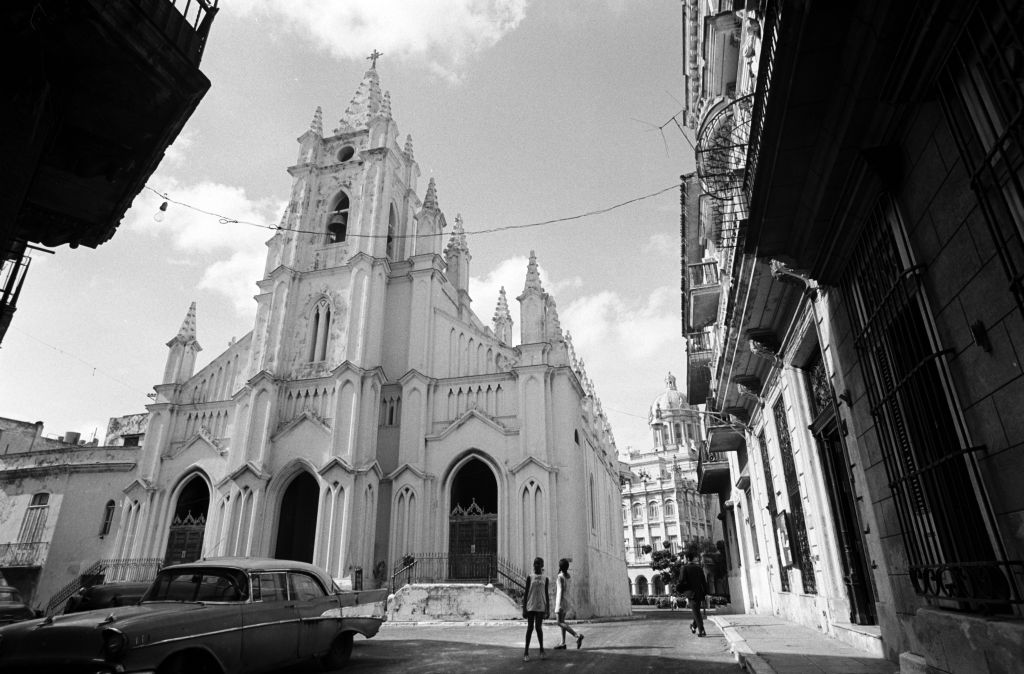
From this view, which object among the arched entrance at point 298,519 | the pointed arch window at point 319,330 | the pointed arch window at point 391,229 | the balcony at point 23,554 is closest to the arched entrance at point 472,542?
the arched entrance at point 298,519

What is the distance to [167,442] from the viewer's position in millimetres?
24125

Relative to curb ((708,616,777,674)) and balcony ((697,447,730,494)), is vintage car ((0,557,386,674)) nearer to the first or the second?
curb ((708,616,777,674))

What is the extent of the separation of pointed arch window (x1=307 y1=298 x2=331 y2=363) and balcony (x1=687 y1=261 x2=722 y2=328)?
591 inches

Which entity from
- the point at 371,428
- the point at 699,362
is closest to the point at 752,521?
the point at 699,362

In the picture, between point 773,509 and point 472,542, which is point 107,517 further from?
point 773,509

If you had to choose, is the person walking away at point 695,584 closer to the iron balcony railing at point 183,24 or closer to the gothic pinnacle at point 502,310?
the iron balcony railing at point 183,24

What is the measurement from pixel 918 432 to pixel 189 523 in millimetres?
24803

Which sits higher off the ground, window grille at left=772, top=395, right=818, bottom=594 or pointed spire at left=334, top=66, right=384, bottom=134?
pointed spire at left=334, top=66, right=384, bottom=134

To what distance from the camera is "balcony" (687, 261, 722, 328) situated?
13531 millimetres

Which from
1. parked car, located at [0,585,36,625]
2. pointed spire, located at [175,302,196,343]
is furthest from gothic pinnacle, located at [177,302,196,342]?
parked car, located at [0,585,36,625]

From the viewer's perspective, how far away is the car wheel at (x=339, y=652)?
772cm

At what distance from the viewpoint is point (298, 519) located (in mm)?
23562

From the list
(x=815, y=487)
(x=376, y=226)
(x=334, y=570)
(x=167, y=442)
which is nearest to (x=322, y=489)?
(x=334, y=570)

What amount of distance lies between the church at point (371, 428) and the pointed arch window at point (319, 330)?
0.06 m
